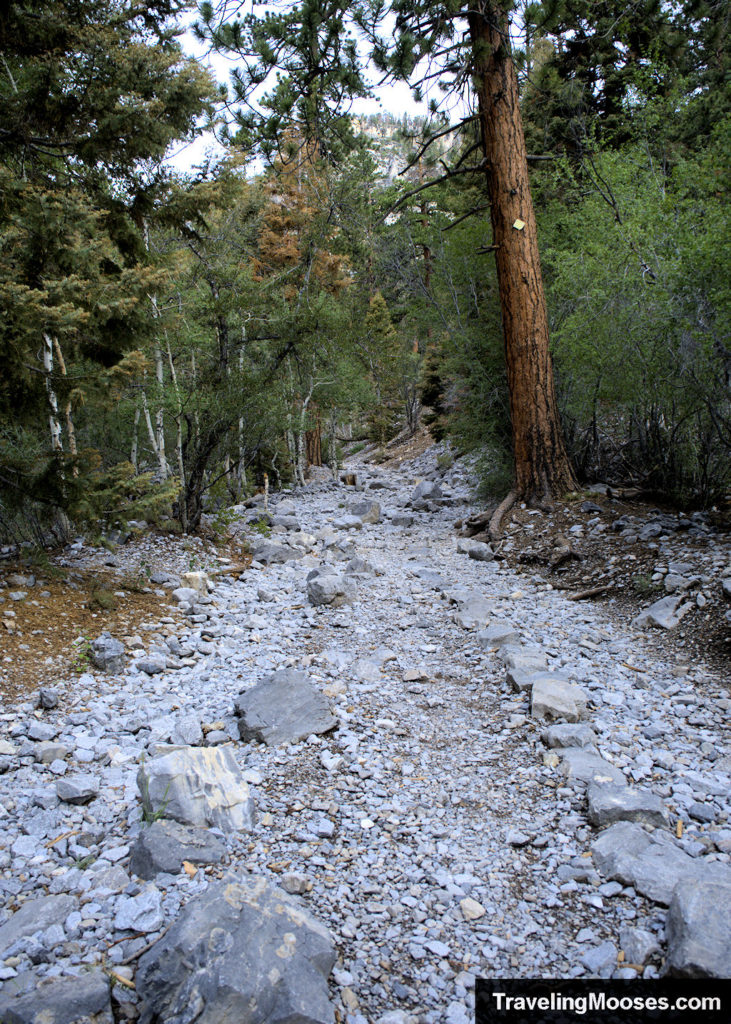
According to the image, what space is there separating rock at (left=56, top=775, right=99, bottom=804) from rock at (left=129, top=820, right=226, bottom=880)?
1.57 feet

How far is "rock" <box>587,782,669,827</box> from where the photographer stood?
7.95 feet

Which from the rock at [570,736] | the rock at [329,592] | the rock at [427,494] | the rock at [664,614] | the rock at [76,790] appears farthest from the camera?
the rock at [427,494]

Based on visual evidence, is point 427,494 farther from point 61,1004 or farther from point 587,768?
point 61,1004

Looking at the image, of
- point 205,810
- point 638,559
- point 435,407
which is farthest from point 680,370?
point 435,407

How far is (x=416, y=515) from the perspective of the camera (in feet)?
34.9

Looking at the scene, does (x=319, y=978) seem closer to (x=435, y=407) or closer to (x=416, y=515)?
(x=416, y=515)

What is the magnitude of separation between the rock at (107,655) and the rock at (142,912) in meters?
2.20

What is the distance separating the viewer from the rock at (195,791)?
99.2 inches

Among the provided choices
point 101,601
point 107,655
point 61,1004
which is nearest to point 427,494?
point 101,601

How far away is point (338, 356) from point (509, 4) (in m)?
4.73

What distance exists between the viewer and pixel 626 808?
2449 mm

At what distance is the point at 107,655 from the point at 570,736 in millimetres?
3125

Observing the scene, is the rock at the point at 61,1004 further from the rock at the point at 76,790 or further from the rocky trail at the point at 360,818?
the rock at the point at 76,790

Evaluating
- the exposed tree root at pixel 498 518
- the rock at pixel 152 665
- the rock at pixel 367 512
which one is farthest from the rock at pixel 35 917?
the rock at pixel 367 512
